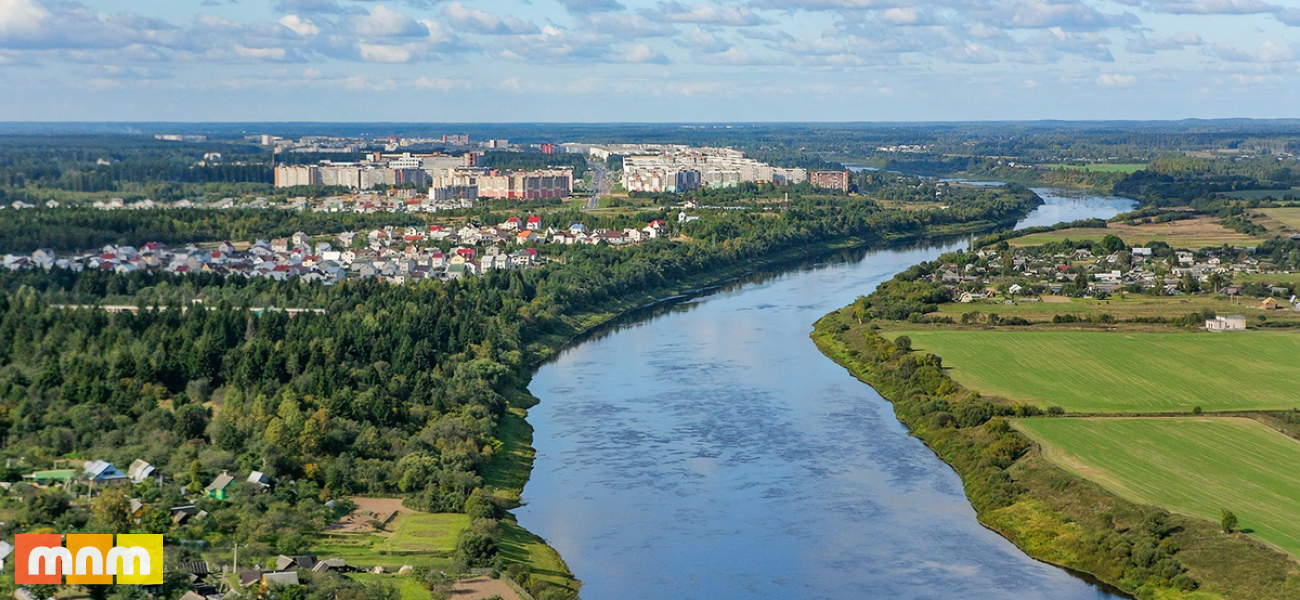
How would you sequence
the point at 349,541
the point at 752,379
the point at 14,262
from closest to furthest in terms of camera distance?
the point at 349,541, the point at 752,379, the point at 14,262

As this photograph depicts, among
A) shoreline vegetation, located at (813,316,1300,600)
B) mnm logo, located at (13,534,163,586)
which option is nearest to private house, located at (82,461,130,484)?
mnm logo, located at (13,534,163,586)

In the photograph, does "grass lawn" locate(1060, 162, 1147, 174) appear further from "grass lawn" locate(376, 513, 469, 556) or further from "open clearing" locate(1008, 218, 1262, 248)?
"grass lawn" locate(376, 513, 469, 556)

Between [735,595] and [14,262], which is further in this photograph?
[14,262]

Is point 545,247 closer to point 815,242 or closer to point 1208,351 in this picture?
point 815,242

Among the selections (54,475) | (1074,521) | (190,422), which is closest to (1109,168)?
(1074,521)

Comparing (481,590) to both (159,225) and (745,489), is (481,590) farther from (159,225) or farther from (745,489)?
(159,225)

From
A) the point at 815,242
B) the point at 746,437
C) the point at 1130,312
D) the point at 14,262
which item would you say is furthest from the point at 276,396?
the point at 815,242

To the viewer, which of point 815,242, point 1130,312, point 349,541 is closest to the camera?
point 349,541
